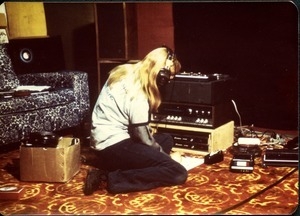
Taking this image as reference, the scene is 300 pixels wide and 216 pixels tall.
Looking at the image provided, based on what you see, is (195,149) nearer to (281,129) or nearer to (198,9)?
(281,129)

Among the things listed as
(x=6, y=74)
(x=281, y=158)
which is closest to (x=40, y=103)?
(x=6, y=74)

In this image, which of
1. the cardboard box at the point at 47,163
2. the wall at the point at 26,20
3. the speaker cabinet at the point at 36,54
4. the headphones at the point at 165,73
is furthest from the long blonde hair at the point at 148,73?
the speaker cabinet at the point at 36,54

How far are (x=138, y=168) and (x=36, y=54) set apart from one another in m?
1.77

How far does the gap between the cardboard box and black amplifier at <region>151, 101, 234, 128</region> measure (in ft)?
2.54

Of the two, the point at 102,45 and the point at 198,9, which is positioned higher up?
the point at 198,9

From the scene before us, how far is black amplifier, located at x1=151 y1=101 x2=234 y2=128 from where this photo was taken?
287 cm

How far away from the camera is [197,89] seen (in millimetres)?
2861

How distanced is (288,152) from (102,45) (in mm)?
1608

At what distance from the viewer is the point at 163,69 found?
94.8 inches

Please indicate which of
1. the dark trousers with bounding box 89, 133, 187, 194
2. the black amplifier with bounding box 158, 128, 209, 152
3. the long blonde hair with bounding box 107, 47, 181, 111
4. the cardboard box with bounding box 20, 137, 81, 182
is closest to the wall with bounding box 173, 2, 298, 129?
the black amplifier with bounding box 158, 128, 209, 152

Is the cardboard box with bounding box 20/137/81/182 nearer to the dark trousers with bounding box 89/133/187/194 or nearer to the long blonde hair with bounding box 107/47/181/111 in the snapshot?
the dark trousers with bounding box 89/133/187/194

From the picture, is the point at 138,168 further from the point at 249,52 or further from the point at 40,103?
the point at 249,52

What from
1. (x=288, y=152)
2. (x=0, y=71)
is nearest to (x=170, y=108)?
(x=288, y=152)

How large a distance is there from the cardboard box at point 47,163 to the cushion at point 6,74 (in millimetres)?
934
